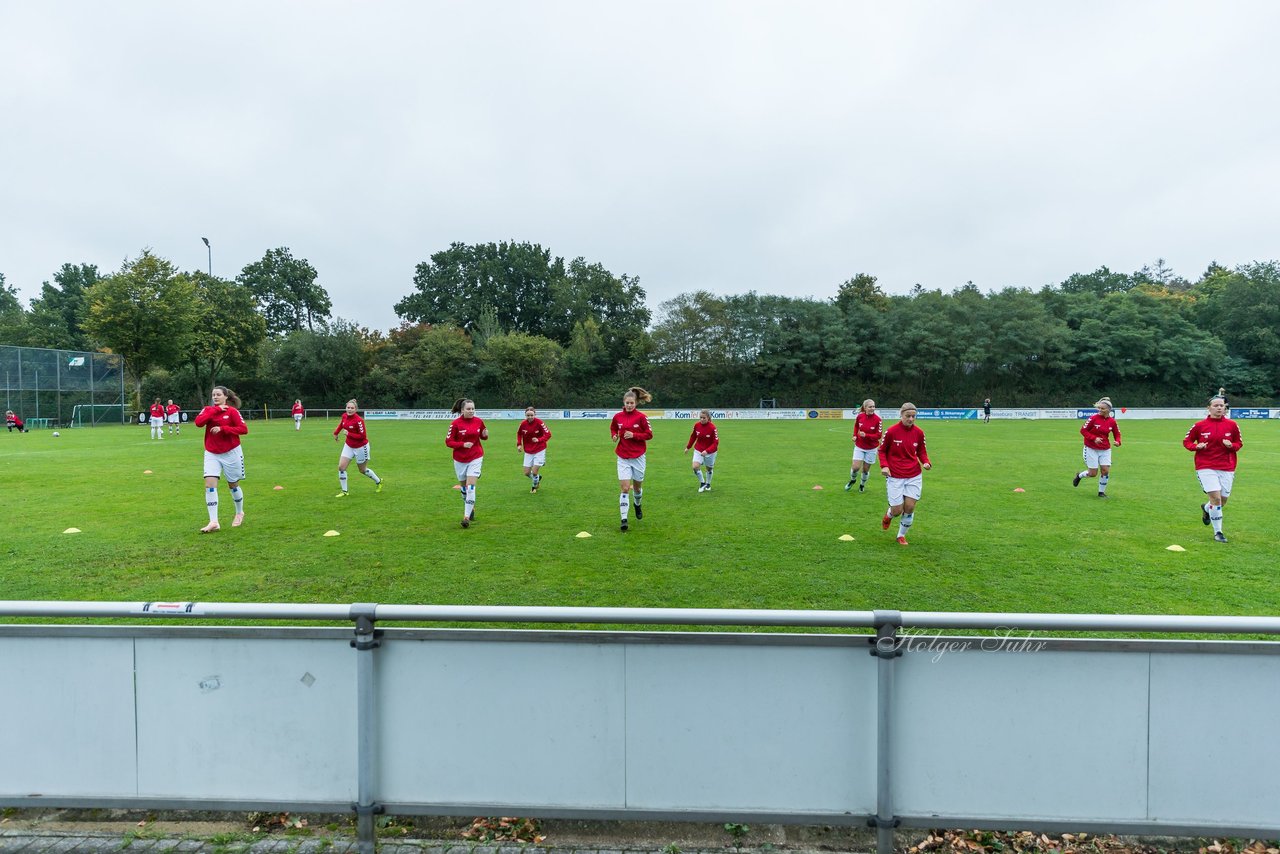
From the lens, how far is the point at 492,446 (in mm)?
27266

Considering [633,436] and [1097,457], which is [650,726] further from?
[1097,457]

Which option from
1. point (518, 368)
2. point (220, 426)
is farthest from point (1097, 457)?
point (518, 368)

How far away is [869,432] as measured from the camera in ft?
47.2

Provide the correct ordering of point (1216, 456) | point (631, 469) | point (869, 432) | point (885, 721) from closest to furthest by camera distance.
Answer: point (885, 721), point (1216, 456), point (631, 469), point (869, 432)

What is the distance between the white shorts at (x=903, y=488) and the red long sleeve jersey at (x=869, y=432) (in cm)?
450

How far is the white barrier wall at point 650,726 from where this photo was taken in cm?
288

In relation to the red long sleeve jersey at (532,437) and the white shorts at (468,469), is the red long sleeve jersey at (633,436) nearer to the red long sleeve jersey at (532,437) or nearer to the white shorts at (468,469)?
the white shorts at (468,469)

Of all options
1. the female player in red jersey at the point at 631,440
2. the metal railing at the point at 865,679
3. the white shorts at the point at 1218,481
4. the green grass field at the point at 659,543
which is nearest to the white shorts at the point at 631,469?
the female player in red jersey at the point at 631,440

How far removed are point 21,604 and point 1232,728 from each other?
16.9ft

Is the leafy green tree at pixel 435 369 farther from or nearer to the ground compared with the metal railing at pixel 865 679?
farther from the ground

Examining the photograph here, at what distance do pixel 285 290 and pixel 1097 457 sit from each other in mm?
95103

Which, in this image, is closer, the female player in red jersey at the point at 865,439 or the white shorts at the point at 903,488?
the white shorts at the point at 903,488

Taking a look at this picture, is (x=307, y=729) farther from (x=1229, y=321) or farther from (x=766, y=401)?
(x=1229, y=321)

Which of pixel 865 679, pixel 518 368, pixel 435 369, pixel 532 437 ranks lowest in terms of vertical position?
pixel 865 679
